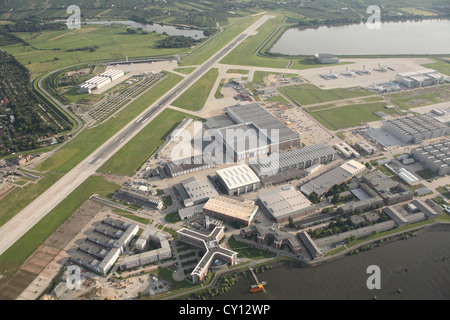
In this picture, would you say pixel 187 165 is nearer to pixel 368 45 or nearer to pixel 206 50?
pixel 206 50

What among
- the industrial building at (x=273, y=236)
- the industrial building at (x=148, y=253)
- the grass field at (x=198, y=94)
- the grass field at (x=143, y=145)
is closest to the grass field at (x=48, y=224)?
the grass field at (x=143, y=145)

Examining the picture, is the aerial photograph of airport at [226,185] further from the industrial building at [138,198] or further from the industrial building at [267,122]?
the industrial building at [267,122]

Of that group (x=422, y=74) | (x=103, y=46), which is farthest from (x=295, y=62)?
(x=103, y=46)

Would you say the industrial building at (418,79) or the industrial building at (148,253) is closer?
the industrial building at (148,253)

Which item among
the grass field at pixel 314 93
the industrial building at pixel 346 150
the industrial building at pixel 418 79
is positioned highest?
the industrial building at pixel 418 79

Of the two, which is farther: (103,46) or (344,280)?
(103,46)

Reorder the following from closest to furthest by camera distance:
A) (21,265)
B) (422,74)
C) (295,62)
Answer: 1. (21,265)
2. (422,74)
3. (295,62)

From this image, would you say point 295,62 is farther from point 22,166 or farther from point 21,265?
point 21,265
